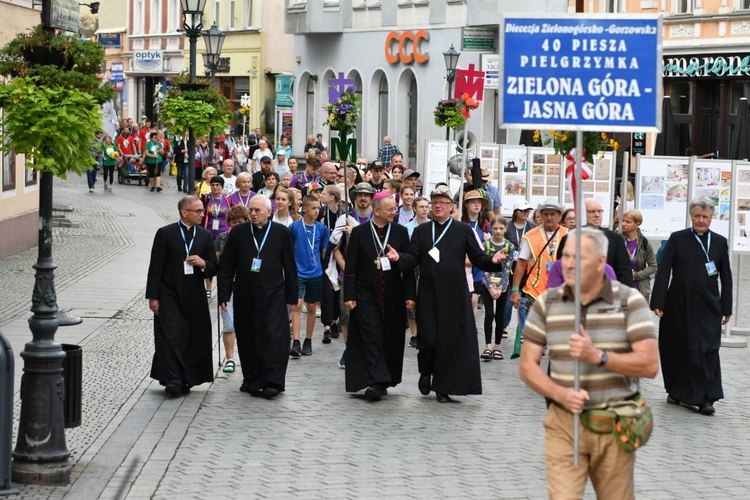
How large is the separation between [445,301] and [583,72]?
569 centimetres

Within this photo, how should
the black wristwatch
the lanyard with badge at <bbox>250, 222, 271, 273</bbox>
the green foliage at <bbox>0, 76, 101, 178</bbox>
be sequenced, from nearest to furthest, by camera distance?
1. the black wristwatch
2. the green foliage at <bbox>0, 76, 101, 178</bbox>
3. the lanyard with badge at <bbox>250, 222, 271, 273</bbox>

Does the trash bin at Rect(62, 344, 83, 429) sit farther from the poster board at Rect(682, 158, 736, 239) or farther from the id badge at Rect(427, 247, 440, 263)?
the poster board at Rect(682, 158, 736, 239)

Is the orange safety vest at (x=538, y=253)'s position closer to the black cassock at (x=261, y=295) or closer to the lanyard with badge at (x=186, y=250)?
the black cassock at (x=261, y=295)

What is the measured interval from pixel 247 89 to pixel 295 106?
23.0 ft

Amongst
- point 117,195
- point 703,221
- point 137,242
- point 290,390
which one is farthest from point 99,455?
point 117,195

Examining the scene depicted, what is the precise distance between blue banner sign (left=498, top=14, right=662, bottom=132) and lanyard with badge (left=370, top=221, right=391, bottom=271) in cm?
561

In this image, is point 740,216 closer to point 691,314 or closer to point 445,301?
point 691,314

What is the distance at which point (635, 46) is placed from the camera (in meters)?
7.58

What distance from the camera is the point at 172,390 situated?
12.8 metres

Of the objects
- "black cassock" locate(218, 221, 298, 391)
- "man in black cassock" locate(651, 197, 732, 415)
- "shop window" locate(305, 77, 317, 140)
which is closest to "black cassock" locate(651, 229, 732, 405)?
"man in black cassock" locate(651, 197, 732, 415)

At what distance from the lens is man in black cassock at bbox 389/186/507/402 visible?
12.9 m

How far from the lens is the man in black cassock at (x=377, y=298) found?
13.1 metres

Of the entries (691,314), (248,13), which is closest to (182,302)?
(691,314)

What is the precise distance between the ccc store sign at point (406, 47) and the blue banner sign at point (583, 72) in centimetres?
3681
